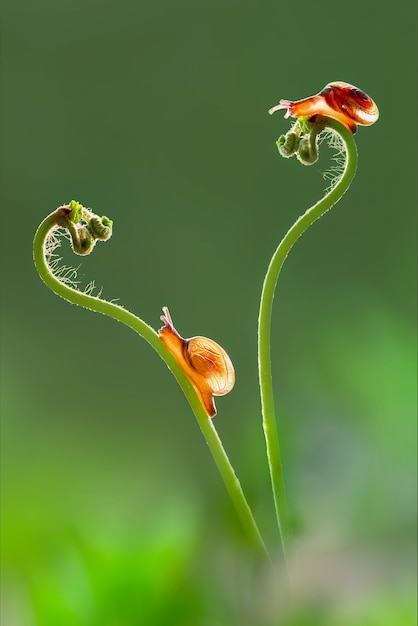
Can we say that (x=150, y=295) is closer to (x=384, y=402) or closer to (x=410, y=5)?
(x=410, y=5)

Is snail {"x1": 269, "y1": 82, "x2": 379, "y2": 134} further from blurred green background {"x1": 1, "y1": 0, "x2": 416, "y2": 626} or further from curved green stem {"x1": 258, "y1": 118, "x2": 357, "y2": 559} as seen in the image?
blurred green background {"x1": 1, "y1": 0, "x2": 416, "y2": 626}

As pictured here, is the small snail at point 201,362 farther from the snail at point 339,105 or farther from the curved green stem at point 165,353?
the snail at point 339,105

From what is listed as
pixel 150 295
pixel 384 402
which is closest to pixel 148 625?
pixel 384 402

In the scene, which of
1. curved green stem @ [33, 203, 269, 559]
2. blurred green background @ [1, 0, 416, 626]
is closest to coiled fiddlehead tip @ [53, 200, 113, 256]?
curved green stem @ [33, 203, 269, 559]

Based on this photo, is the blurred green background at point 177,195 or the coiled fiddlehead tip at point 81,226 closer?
the coiled fiddlehead tip at point 81,226

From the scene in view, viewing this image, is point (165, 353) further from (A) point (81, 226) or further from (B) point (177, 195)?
(B) point (177, 195)

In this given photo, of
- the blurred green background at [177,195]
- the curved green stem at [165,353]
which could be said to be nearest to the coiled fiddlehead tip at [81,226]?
the curved green stem at [165,353]
